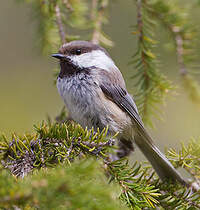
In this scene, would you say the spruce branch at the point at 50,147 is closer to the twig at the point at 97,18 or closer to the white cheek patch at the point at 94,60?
the white cheek patch at the point at 94,60

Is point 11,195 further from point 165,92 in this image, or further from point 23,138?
point 165,92

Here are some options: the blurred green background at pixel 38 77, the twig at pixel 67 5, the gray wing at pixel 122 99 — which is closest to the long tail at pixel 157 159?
the gray wing at pixel 122 99

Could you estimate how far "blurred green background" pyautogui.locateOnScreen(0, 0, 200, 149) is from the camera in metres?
2.44

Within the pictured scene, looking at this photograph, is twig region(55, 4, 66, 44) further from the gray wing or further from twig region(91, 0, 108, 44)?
the gray wing

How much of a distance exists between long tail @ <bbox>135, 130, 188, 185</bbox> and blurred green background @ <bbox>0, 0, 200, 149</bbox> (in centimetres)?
31

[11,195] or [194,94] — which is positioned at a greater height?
[11,195]

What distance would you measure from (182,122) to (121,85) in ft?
2.33

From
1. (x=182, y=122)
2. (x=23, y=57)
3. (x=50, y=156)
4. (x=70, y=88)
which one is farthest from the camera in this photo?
(x=23, y=57)

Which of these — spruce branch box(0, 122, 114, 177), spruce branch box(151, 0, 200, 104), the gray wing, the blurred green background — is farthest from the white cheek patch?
spruce branch box(0, 122, 114, 177)

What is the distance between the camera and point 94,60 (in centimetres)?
199

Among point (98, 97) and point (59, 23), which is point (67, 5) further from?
point (98, 97)

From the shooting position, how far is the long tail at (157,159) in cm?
157

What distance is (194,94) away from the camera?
6.71ft

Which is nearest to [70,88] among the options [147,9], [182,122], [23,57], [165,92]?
[165,92]
